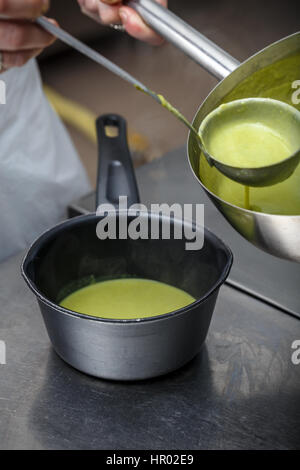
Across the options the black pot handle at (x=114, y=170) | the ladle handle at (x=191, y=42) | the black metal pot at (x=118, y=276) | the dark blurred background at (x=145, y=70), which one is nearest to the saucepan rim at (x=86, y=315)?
the black metal pot at (x=118, y=276)

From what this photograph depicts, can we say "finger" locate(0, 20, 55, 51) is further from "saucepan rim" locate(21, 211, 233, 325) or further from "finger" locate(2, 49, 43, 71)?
"saucepan rim" locate(21, 211, 233, 325)

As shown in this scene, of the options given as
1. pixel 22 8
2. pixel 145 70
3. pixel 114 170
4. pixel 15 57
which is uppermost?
pixel 22 8

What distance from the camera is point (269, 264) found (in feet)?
3.04

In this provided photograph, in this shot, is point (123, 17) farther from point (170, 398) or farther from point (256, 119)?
point (170, 398)

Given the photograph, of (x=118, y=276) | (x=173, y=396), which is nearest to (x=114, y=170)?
(x=118, y=276)

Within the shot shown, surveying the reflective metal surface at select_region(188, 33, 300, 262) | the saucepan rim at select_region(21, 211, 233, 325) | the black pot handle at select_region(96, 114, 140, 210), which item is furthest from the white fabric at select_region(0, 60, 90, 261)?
the reflective metal surface at select_region(188, 33, 300, 262)

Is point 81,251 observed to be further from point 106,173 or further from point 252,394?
point 252,394

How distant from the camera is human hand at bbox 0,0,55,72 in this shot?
2.53 feet

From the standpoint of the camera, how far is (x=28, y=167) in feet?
3.82

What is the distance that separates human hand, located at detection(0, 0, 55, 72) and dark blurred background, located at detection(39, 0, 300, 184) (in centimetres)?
101

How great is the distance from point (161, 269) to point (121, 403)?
0.75 ft

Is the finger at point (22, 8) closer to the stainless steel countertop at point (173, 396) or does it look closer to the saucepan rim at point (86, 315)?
the saucepan rim at point (86, 315)

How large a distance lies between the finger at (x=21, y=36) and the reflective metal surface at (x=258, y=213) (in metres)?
0.34
